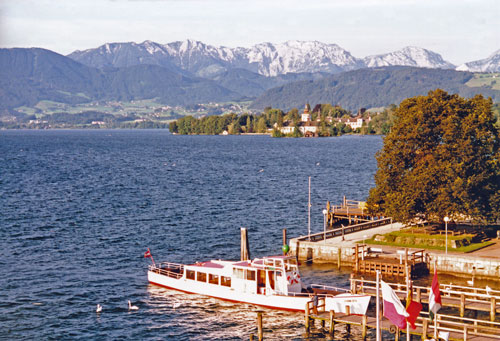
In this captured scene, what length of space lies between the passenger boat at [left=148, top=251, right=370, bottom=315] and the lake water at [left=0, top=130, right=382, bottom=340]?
2.98ft

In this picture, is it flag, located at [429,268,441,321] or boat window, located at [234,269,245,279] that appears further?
boat window, located at [234,269,245,279]

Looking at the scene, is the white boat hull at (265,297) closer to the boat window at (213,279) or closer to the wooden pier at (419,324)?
the boat window at (213,279)

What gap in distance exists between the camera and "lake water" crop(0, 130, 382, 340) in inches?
1834

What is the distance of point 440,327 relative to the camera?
134 feet

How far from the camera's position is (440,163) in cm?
6309

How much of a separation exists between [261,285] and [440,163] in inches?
968

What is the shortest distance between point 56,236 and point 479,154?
161 feet

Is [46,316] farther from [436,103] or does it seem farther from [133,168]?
[133,168]

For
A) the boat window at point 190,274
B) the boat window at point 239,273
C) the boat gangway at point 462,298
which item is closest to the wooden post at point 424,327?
the boat gangway at point 462,298

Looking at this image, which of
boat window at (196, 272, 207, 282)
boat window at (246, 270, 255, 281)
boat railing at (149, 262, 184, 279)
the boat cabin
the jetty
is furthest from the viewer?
boat railing at (149, 262, 184, 279)

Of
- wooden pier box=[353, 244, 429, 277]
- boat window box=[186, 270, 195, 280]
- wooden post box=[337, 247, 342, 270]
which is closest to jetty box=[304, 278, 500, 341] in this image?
wooden pier box=[353, 244, 429, 277]

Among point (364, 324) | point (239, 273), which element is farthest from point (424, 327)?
point (239, 273)

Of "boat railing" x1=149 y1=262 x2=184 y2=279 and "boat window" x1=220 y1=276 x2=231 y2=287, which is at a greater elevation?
"boat window" x1=220 y1=276 x2=231 y2=287

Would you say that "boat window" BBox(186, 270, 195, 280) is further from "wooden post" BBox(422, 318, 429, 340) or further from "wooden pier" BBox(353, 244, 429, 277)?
"wooden post" BBox(422, 318, 429, 340)
